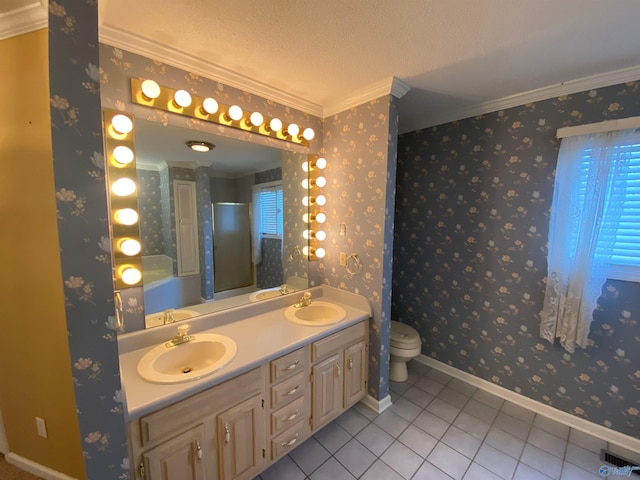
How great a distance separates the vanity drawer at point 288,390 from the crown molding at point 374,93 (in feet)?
6.17

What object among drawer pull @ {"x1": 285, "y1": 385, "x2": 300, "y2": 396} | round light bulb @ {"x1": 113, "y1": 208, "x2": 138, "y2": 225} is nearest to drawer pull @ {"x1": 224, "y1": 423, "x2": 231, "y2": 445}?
drawer pull @ {"x1": 285, "y1": 385, "x2": 300, "y2": 396}

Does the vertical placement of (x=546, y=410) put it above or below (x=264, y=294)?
below

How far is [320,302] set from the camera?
2.05m

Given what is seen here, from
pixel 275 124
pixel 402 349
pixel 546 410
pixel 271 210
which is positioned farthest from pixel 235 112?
pixel 546 410

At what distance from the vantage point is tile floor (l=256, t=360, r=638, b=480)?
4.76 feet

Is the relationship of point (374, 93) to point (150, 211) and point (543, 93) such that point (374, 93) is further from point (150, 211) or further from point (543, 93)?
point (150, 211)

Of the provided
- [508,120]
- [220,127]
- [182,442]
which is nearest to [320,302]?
[182,442]

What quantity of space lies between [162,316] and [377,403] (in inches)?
64.8

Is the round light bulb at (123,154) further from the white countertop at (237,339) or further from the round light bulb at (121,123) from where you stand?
the white countertop at (237,339)

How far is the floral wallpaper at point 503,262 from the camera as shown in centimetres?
160

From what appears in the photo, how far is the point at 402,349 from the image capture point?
2.15m

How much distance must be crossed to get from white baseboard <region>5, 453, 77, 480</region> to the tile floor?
100cm

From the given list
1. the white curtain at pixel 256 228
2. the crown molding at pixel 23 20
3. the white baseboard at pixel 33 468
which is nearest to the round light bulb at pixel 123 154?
the crown molding at pixel 23 20

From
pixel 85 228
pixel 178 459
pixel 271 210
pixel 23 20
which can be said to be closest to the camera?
pixel 85 228
